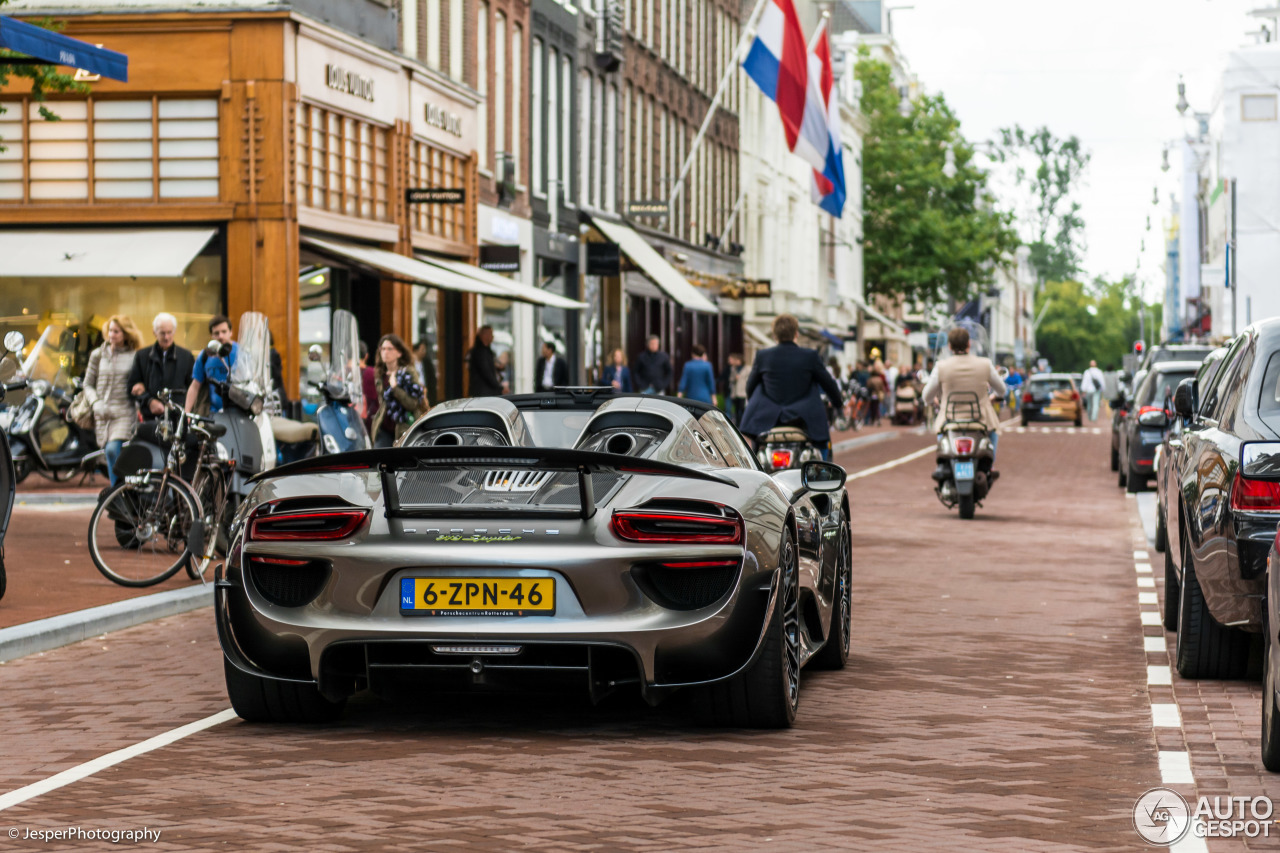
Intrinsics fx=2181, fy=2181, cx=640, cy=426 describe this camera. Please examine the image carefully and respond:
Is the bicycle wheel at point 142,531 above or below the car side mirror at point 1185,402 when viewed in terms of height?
below

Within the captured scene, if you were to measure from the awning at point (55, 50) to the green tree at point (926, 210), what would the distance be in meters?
69.7

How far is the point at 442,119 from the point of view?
33.3 m

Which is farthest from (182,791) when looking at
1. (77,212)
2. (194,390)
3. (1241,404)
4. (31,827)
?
(77,212)

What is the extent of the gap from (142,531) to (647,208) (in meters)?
33.6

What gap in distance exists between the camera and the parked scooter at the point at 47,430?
21.7 metres

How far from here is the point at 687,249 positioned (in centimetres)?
5447

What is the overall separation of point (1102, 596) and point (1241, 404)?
446 centimetres

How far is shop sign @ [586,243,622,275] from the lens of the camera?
1694 inches

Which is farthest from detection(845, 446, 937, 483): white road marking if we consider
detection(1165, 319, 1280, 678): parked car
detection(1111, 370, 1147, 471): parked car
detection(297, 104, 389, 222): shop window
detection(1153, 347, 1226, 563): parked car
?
detection(1165, 319, 1280, 678): parked car

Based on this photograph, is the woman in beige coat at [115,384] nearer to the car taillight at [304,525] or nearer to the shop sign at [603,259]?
the car taillight at [304,525]

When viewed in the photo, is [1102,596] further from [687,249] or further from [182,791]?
[687,249]

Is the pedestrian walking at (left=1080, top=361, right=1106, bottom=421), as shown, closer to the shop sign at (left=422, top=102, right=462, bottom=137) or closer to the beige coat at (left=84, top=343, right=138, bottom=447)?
the shop sign at (left=422, top=102, right=462, bottom=137)

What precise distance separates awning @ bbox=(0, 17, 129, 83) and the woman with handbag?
4397mm

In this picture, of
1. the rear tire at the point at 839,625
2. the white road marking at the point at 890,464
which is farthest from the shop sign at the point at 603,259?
the rear tire at the point at 839,625
